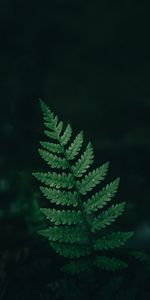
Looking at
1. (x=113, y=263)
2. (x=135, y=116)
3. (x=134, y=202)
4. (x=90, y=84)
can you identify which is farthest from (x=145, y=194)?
(x=113, y=263)

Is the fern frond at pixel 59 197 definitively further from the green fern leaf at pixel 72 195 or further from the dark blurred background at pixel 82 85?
the dark blurred background at pixel 82 85

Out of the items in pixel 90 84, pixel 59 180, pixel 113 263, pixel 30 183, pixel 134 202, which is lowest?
pixel 113 263

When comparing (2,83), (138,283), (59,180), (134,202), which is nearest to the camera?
(59,180)

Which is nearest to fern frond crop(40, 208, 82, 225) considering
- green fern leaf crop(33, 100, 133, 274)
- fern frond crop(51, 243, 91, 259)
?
green fern leaf crop(33, 100, 133, 274)

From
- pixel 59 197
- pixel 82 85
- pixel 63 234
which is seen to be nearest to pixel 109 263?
pixel 63 234

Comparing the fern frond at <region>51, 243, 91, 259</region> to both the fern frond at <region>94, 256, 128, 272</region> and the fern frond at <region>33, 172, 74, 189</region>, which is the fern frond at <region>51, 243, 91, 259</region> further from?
the fern frond at <region>33, 172, 74, 189</region>

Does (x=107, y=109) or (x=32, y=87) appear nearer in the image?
(x=107, y=109)

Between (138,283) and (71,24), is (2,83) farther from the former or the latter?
(138,283)
